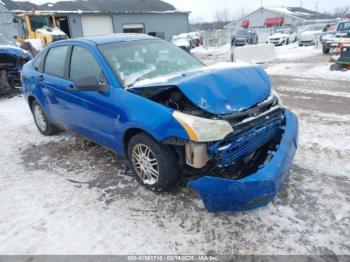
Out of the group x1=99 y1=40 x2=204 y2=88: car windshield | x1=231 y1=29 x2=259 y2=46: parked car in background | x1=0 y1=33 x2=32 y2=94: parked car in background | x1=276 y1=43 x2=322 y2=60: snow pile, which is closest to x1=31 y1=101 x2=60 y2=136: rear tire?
x1=99 y1=40 x2=204 y2=88: car windshield

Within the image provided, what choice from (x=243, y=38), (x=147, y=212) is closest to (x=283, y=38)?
(x=243, y=38)

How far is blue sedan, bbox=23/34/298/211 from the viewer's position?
2.70 m

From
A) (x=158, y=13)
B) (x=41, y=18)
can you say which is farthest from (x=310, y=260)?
(x=158, y=13)

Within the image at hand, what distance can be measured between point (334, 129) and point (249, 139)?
2917 mm

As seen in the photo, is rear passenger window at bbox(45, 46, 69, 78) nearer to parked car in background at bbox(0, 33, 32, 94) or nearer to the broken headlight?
the broken headlight

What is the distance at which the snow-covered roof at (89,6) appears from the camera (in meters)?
25.9

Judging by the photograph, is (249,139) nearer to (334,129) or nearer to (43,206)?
(43,206)

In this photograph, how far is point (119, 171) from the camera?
4.05 m

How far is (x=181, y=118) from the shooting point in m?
2.78

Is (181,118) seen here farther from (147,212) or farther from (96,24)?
(96,24)

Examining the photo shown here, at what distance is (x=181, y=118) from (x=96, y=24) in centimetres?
2926

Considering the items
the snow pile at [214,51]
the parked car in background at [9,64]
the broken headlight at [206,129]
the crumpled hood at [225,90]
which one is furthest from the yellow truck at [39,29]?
the broken headlight at [206,129]

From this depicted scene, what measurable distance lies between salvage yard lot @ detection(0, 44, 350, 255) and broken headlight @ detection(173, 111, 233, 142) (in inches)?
34.8

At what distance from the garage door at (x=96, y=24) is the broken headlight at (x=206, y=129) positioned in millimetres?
27664
